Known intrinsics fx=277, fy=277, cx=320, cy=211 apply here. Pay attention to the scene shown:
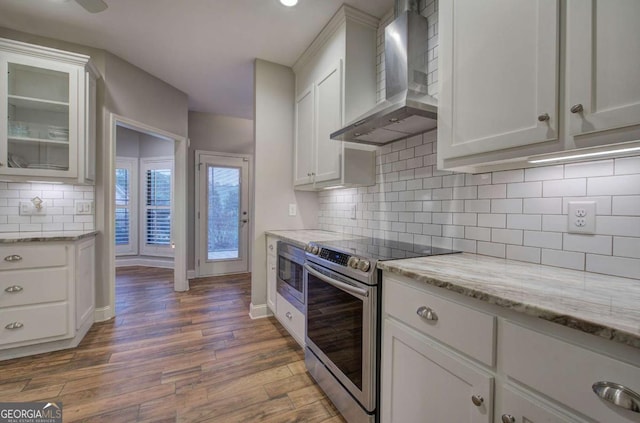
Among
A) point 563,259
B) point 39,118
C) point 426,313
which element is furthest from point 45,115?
point 563,259

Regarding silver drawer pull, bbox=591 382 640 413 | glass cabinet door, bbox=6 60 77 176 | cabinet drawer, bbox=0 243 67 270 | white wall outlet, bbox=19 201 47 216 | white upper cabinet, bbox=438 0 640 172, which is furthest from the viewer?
white wall outlet, bbox=19 201 47 216

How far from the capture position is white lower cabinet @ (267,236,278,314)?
2656 millimetres

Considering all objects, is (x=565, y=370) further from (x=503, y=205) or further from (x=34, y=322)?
(x=34, y=322)

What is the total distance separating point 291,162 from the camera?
10.1 ft

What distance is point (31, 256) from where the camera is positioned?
2135mm

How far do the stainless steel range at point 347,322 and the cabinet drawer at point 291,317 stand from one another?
0.22 meters

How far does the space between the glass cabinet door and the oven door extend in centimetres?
243

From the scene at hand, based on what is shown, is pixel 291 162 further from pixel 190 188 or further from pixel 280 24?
pixel 190 188

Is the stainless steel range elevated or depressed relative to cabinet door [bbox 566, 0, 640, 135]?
depressed

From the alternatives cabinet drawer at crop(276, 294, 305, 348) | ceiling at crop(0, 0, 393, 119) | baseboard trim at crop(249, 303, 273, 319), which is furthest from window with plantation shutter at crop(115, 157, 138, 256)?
cabinet drawer at crop(276, 294, 305, 348)

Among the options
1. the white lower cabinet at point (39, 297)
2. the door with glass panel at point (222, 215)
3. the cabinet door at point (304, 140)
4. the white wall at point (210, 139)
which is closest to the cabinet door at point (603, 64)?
the cabinet door at point (304, 140)

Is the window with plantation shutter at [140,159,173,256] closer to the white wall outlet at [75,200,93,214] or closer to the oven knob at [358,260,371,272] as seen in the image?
the white wall outlet at [75,200,93,214]

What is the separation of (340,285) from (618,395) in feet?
3.43

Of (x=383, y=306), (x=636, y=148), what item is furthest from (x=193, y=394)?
(x=636, y=148)
